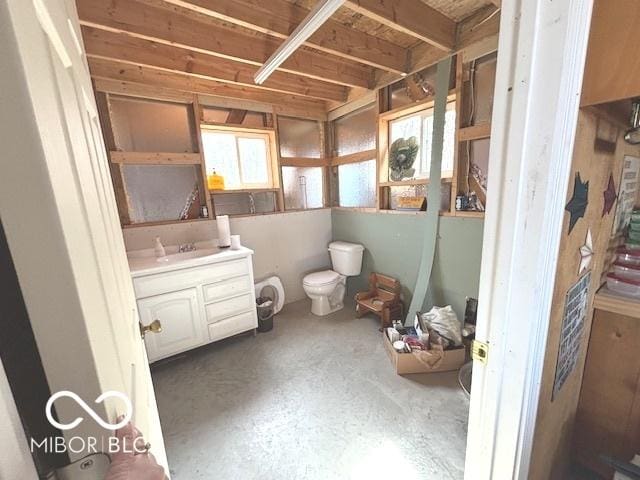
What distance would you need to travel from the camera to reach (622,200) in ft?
3.32

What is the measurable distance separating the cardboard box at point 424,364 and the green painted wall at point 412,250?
0.37 meters

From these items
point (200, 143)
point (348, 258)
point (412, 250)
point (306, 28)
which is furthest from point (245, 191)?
point (412, 250)

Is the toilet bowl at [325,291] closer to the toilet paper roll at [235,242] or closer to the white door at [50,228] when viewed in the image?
the toilet paper roll at [235,242]

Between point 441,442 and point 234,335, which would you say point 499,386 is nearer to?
point 441,442

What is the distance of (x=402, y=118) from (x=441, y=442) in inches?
97.9

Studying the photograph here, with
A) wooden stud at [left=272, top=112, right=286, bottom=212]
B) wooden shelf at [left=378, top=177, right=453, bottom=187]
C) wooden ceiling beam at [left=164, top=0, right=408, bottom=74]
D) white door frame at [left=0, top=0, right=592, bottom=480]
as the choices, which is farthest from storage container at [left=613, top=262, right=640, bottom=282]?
wooden stud at [left=272, top=112, right=286, bottom=212]

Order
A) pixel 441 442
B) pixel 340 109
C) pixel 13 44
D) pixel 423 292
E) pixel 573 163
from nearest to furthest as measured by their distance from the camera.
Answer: pixel 13 44 → pixel 573 163 → pixel 441 442 → pixel 423 292 → pixel 340 109

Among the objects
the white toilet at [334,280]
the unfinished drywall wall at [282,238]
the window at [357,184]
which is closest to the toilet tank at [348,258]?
the white toilet at [334,280]

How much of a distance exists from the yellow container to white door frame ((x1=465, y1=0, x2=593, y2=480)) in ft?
8.05

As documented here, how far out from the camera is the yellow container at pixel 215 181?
8.43ft

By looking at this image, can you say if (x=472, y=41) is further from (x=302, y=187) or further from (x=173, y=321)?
(x=173, y=321)

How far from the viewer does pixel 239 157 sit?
2795mm

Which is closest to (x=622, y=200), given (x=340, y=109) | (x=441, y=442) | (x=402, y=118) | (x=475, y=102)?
(x=475, y=102)

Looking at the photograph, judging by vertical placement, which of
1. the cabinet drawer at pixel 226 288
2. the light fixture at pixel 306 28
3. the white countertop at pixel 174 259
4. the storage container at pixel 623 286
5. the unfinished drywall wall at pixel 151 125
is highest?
the light fixture at pixel 306 28
